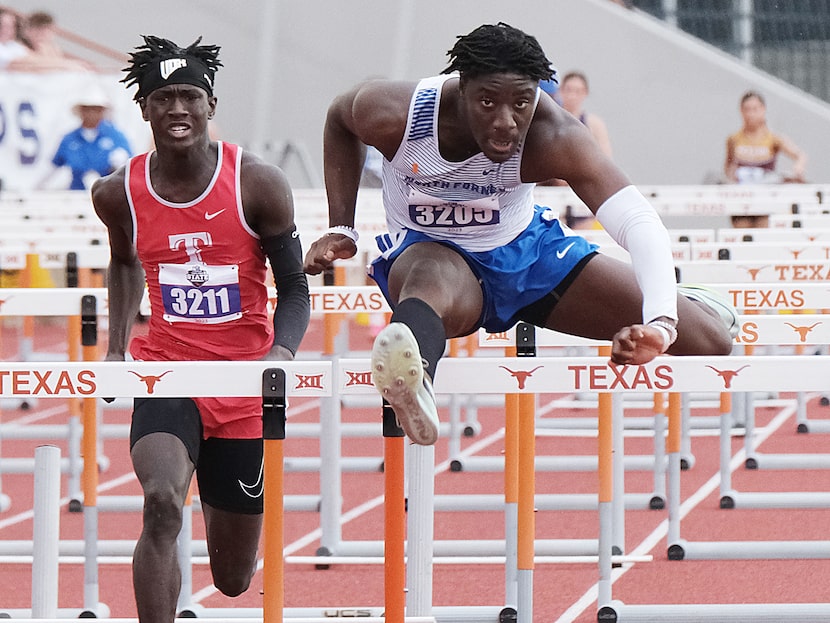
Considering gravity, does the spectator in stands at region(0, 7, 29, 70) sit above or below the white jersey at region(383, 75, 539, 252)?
above

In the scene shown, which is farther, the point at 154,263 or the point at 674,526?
the point at 674,526

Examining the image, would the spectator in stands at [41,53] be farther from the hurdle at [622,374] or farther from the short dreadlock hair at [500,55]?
the hurdle at [622,374]

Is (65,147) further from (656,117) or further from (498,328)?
(498,328)

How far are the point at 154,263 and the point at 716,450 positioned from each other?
5.13 meters

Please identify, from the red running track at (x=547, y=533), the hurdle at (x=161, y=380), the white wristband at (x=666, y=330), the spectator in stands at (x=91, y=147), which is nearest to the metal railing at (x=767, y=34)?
the spectator in stands at (x=91, y=147)

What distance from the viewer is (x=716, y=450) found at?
845 cm

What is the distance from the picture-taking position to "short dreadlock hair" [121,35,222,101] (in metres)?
3.93

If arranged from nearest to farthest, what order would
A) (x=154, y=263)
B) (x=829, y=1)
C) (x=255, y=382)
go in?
(x=255, y=382), (x=154, y=263), (x=829, y=1)

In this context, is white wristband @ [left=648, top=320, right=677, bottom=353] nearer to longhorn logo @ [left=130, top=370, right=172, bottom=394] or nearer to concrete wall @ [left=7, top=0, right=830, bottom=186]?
longhorn logo @ [left=130, top=370, right=172, bottom=394]

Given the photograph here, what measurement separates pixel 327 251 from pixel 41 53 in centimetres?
1065

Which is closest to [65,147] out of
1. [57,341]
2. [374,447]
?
[57,341]

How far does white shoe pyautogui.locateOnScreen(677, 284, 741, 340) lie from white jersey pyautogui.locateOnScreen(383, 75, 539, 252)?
19.4 inches

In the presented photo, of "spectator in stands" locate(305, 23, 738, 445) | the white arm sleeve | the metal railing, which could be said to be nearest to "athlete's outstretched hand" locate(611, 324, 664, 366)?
"spectator in stands" locate(305, 23, 738, 445)

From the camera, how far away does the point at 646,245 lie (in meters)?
3.37
